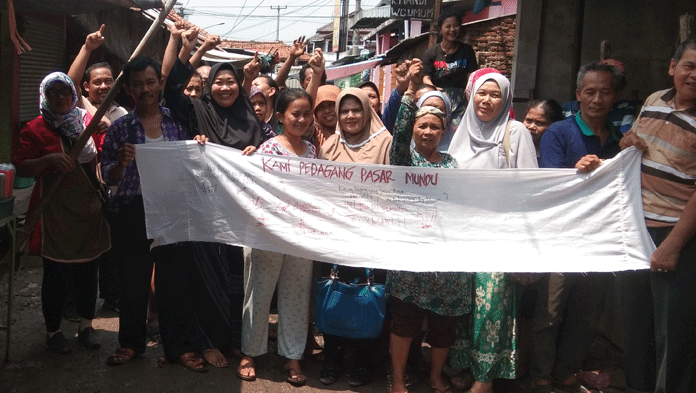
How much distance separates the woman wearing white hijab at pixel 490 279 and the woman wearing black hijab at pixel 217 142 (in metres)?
1.41

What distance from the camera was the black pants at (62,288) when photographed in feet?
14.2

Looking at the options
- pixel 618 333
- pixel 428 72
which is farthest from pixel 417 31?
pixel 618 333

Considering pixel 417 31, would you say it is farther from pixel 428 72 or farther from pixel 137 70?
pixel 137 70

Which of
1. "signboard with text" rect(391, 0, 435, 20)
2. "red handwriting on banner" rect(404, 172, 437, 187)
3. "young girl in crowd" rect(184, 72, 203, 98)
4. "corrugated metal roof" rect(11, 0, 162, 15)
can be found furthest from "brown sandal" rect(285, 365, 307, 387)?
"signboard with text" rect(391, 0, 435, 20)

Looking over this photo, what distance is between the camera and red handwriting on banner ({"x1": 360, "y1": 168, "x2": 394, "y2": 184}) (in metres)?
3.94

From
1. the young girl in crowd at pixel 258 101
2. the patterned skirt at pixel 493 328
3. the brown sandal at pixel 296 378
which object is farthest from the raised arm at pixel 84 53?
the patterned skirt at pixel 493 328

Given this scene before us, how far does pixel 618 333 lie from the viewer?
489 cm

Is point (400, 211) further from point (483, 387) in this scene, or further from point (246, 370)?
point (246, 370)

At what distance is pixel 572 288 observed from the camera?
4094 mm

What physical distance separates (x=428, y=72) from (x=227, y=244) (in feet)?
11.0

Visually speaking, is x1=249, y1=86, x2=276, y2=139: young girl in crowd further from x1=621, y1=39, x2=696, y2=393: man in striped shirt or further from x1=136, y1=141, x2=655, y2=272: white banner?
x1=621, y1=39, x2=696, y2=393: man in striped shirt

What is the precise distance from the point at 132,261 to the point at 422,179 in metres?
1.90

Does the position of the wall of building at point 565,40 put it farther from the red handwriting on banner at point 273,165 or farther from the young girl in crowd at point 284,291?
the red handwriting on banner at point 273,165

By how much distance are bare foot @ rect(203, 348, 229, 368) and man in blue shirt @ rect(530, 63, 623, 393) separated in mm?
1978
